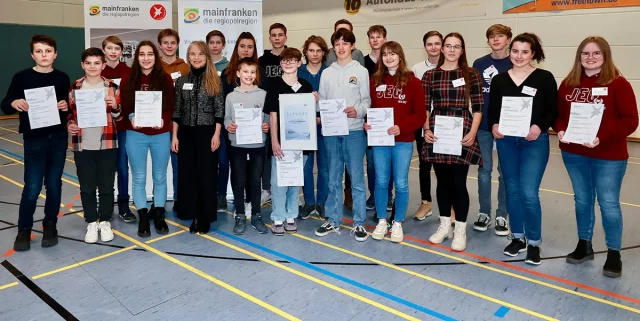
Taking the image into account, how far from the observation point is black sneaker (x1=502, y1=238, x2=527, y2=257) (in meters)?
4.00

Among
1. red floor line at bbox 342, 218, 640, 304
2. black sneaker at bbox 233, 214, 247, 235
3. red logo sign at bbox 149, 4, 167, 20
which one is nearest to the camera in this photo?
red floor line at bbox 342, 218, 640, 304

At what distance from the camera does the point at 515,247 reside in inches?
158

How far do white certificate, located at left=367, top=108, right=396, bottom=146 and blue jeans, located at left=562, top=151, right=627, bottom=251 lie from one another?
1327mm

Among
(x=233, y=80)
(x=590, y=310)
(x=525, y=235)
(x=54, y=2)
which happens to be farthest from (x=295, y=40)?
(x=590, y=310)

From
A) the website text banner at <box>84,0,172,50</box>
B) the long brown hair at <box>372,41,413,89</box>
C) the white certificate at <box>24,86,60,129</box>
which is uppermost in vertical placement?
the website text banner at <box>84,0,172,50</box>

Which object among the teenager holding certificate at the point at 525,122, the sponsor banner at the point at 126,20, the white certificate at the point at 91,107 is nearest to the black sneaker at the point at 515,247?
the teenager holding certificate at the point at 525,122

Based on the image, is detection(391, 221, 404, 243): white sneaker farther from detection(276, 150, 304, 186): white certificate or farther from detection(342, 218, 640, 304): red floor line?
detection(276, 150, 304, 186): white certificate

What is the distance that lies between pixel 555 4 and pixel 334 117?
27.7 ft

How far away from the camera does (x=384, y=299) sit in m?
3.25

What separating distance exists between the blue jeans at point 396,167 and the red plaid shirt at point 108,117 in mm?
2239

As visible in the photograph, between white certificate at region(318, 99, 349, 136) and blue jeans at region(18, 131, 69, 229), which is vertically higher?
white certificate at region(318, 99, 349, 136)

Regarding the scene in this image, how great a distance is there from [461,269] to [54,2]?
1498 centimetres

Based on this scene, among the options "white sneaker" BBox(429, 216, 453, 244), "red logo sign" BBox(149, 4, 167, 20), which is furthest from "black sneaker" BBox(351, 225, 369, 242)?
"red logo sign" BBox(149, 4, 167, 20)

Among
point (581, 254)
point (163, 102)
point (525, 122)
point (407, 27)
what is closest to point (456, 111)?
point (525, 122)
